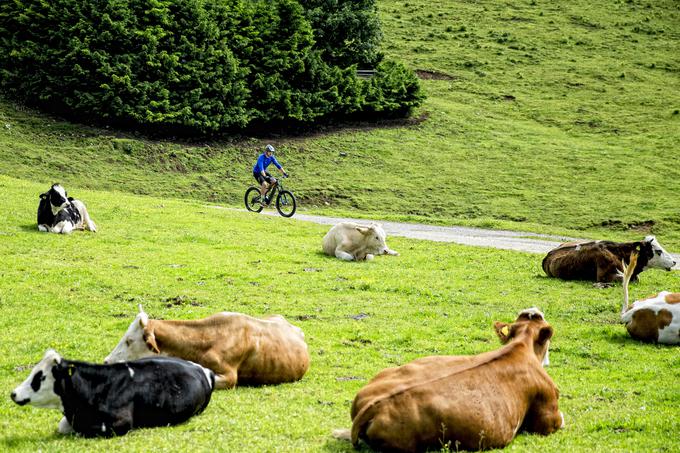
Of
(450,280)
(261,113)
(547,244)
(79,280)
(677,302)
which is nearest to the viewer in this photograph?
(677,302)

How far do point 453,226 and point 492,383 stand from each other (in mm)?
26637

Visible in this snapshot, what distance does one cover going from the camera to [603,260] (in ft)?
65.6

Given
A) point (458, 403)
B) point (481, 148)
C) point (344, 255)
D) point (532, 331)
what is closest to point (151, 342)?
point (458, 403)

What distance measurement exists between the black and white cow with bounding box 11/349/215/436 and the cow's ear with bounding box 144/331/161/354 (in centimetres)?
82

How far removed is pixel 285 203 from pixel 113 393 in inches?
948

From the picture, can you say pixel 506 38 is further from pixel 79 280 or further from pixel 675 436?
pixel 675 436

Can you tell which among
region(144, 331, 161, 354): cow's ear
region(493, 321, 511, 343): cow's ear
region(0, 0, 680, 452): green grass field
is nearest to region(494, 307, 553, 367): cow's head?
region(493, 321, 511, 343): cow's ear

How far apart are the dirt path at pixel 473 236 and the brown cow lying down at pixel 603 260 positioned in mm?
4647

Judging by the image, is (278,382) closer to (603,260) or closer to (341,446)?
(341,446)

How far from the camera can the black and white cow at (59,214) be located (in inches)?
904

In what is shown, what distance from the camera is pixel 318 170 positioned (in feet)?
148

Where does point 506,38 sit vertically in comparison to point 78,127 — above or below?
above

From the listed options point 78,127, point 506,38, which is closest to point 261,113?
point 78,127

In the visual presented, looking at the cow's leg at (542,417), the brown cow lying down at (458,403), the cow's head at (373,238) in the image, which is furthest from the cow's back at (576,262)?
the cow's leg at (542,417)
